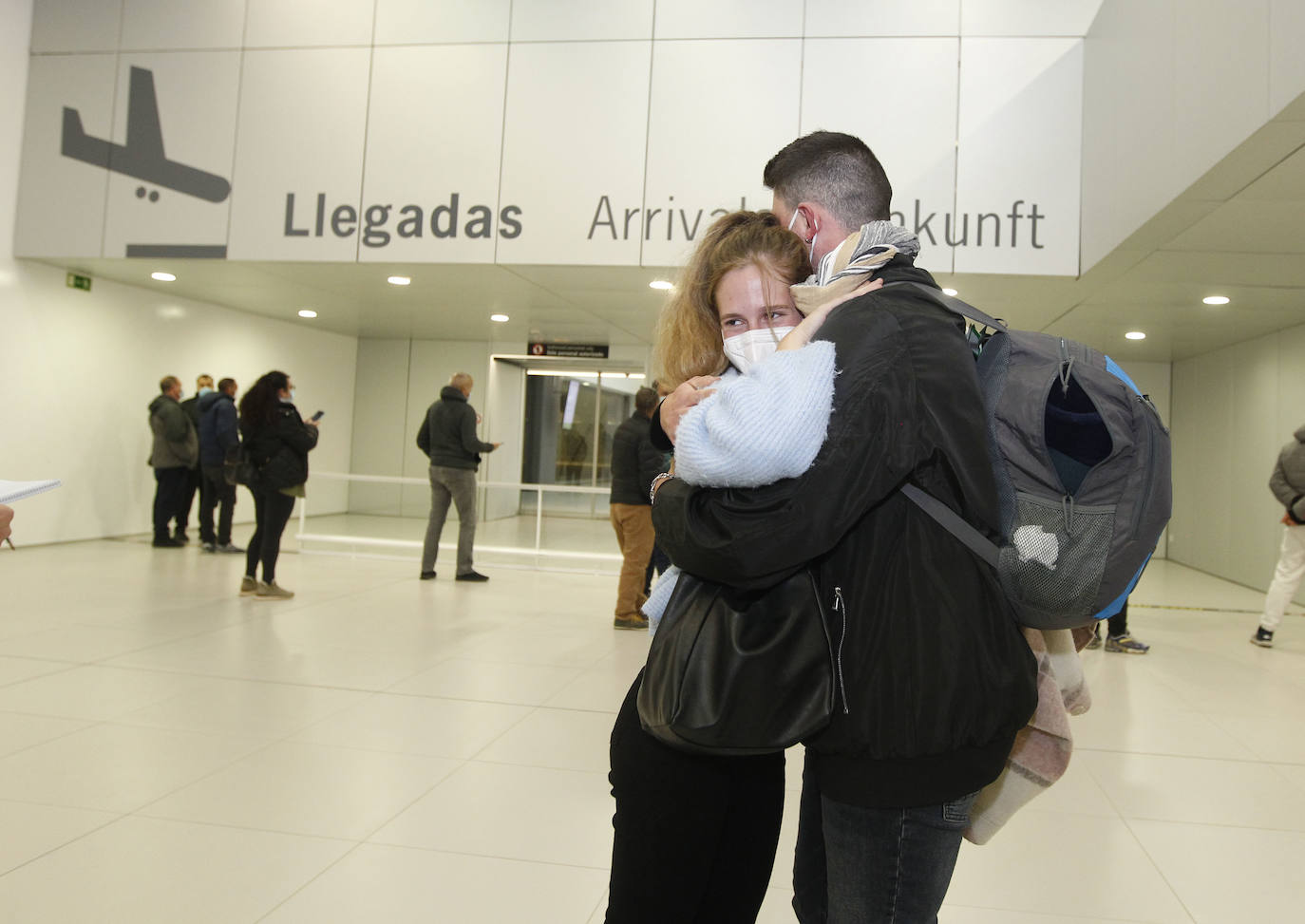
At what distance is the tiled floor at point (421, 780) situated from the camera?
263 cm

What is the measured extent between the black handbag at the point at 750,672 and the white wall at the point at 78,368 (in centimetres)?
997

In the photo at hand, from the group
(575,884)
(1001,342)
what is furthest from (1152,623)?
(1001,342)

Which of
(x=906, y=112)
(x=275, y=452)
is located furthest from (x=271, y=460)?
(x=906, y=112)

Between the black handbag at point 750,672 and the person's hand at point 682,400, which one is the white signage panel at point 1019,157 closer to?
the person's hand at point 682,400

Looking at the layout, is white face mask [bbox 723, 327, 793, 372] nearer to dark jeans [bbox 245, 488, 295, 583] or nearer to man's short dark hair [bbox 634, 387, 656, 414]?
man's short dark hair [bbox 634, 387, 656, 414]

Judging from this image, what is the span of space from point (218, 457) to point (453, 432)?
2810 mm

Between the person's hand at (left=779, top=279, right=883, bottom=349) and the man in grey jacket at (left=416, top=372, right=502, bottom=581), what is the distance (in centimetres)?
721

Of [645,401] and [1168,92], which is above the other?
[1168,92]

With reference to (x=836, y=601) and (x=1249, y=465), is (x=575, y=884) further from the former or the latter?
(x=1249, y=465)

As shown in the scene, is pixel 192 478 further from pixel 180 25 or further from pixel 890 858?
pixel 890 858

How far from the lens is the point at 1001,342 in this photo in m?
1.24

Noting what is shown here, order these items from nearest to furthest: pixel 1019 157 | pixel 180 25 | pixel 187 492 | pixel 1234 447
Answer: pixel 1019 157, pixel 180 25, pixel 187 492, pixel 1234 447

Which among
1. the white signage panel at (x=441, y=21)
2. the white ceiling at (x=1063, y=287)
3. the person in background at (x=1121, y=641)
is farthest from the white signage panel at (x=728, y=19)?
the person in background at (x=1121, y=641)

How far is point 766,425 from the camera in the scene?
110 centimetres
